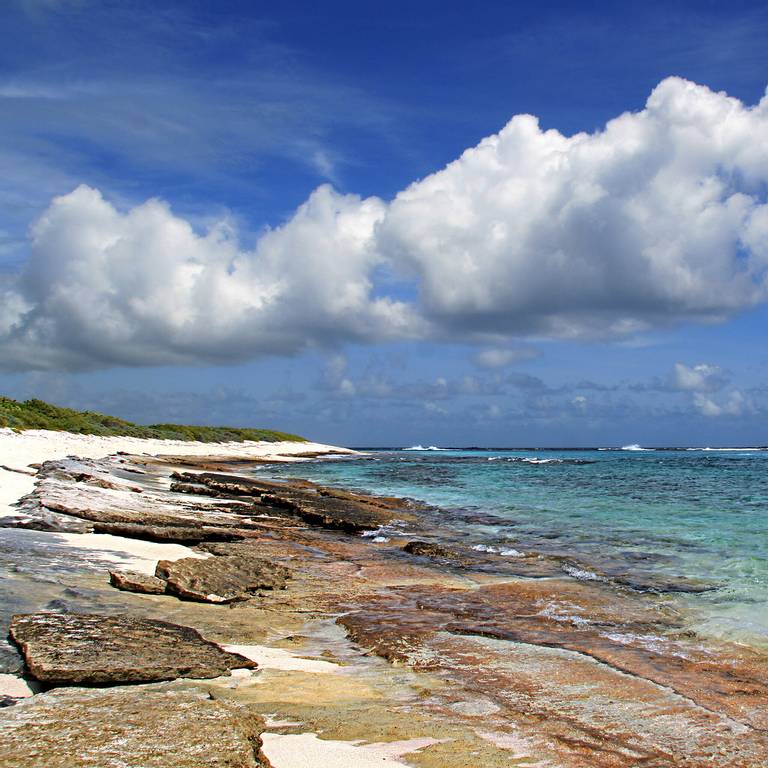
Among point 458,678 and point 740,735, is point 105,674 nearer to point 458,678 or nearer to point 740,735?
point 458,678

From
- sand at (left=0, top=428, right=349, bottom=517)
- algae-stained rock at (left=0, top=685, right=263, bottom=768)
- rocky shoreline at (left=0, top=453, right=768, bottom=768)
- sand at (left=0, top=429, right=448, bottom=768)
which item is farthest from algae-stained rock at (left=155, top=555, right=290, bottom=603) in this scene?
sand at (left=0, top=428, right=349, bottom=517)

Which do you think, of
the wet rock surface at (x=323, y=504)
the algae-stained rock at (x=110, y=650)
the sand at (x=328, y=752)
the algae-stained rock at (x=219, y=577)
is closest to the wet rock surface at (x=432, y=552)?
the wet rock surface at (x=323, y=504)

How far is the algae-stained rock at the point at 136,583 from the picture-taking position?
30.2ft

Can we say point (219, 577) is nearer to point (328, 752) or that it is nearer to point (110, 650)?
point (110, 650)

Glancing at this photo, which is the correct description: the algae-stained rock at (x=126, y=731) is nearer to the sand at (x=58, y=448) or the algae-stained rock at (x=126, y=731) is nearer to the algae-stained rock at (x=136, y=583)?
the algae-stained rock at (x=136, y=583)

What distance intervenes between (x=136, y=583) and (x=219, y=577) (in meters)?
1.38

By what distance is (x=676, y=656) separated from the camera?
825cm

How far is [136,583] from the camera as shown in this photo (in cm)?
926

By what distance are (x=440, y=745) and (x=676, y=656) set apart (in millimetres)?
4615

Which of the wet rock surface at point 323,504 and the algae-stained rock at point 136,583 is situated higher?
the algae-stained rock at point 136,583

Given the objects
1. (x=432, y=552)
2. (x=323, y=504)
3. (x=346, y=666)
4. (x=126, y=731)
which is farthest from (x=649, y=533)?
(x=126, y=731)

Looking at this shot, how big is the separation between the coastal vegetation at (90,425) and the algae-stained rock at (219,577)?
50.1 meters

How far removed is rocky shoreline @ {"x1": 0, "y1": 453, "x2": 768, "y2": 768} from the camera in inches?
189

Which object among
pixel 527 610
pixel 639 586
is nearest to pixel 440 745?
pixel 527 610
